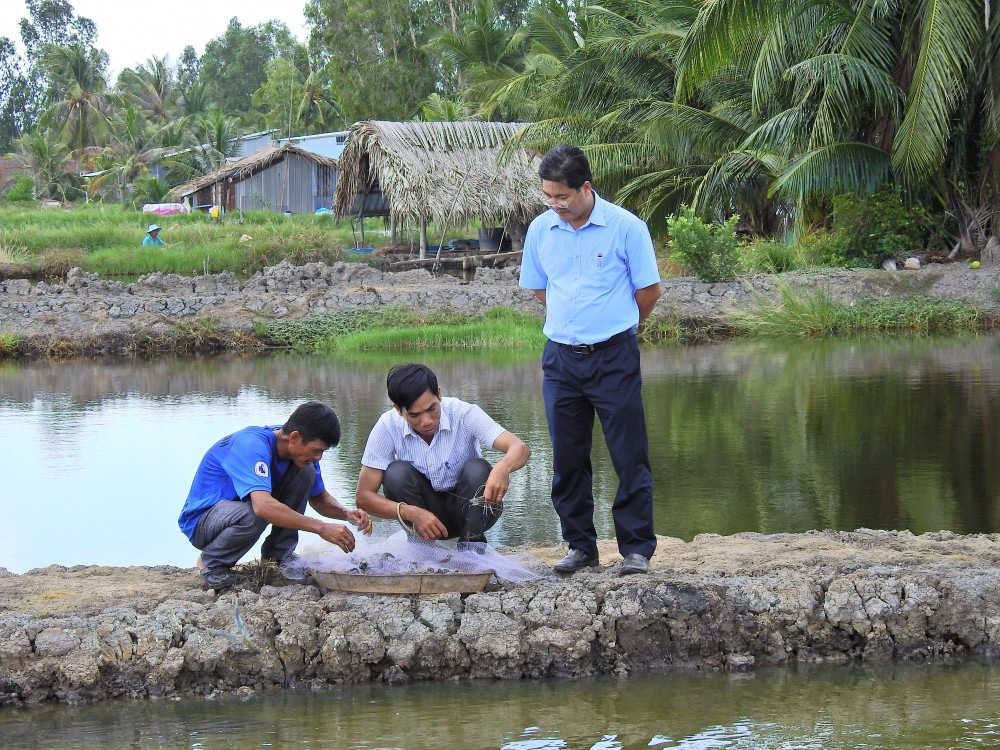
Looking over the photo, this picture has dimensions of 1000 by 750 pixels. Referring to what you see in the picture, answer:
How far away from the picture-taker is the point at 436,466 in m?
4.78

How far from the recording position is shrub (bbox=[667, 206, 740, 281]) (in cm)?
1780

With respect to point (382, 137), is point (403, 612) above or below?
below

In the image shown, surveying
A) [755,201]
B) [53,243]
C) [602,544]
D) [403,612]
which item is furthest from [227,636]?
[53,243]

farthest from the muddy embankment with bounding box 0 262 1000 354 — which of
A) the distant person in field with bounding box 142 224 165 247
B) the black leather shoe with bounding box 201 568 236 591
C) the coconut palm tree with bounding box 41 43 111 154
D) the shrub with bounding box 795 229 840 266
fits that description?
the coconut palm tree with bounding box 41 43 111 154

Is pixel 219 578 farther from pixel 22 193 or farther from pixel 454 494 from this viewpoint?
pixel 22 193

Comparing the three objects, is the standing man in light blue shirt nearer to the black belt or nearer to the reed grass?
the black belt

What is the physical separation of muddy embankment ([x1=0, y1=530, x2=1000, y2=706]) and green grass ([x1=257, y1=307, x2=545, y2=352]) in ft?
36.6

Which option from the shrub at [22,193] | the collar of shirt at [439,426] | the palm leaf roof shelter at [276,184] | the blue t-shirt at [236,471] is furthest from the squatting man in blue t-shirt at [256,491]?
the shrub at [22,193]

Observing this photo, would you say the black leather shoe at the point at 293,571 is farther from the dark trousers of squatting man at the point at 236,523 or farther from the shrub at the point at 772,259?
the shrub at the point at 772,259

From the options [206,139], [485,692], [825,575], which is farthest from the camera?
[206,139]

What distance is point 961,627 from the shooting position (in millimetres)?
4328

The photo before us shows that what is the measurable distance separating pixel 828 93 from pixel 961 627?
13.9m

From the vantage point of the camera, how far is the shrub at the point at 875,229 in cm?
1873

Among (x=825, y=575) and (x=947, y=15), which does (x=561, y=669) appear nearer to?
(x=825, y=575)
